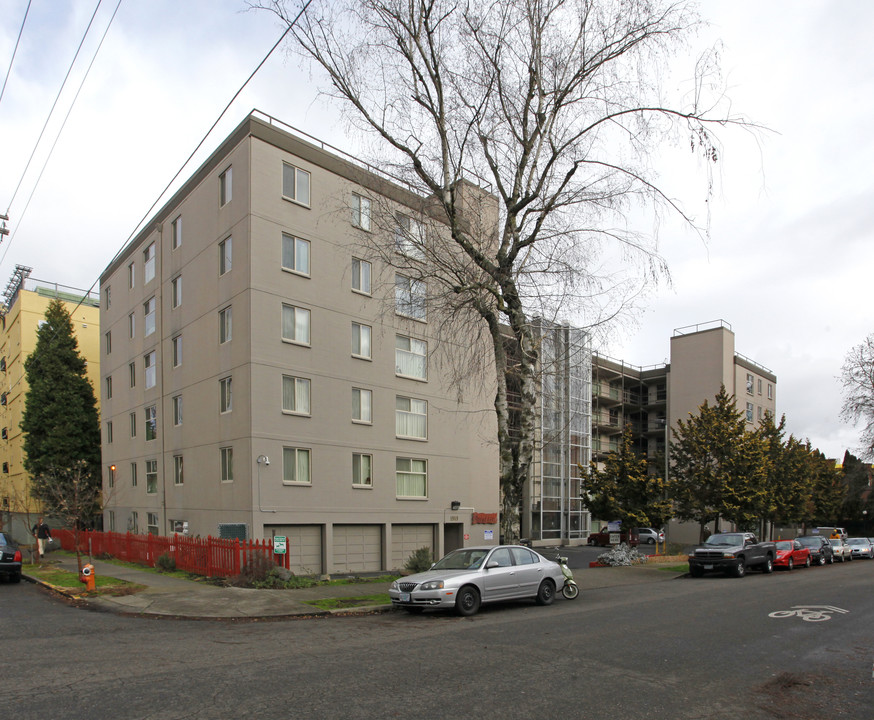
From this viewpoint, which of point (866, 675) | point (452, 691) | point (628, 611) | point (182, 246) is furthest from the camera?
point (182, 246)

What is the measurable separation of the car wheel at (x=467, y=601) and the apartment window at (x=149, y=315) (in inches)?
907

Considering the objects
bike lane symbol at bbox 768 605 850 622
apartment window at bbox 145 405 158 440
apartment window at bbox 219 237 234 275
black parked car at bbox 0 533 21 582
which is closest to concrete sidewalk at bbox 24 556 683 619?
black parked car at bbox 0 533 21 582

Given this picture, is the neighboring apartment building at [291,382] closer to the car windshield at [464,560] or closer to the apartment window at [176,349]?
the apartment window at [176,349]

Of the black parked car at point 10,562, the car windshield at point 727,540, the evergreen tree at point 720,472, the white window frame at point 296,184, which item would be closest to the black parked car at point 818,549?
the evergreen tree at point 720,472

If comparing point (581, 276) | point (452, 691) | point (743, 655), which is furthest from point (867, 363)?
point (452, 691)

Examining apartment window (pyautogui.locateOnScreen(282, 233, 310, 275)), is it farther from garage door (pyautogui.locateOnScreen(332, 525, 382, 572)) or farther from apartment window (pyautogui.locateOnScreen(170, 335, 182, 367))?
garage door (pyautogui.locateOnScreen(332, 525, 382, 572))

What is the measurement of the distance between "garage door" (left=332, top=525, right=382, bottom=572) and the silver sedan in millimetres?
11518

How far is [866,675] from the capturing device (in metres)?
8.30

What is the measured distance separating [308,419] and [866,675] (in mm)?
18889

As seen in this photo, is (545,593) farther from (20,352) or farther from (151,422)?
(20,352)

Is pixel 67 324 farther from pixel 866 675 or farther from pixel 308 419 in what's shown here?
pixel 866 675

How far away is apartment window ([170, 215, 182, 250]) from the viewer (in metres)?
28.6

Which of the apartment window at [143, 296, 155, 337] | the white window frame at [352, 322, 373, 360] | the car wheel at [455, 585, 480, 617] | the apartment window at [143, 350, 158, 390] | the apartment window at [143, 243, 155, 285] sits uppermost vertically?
the apartment window at [143, 243, 155, 285]

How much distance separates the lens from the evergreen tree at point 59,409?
1587 inches
